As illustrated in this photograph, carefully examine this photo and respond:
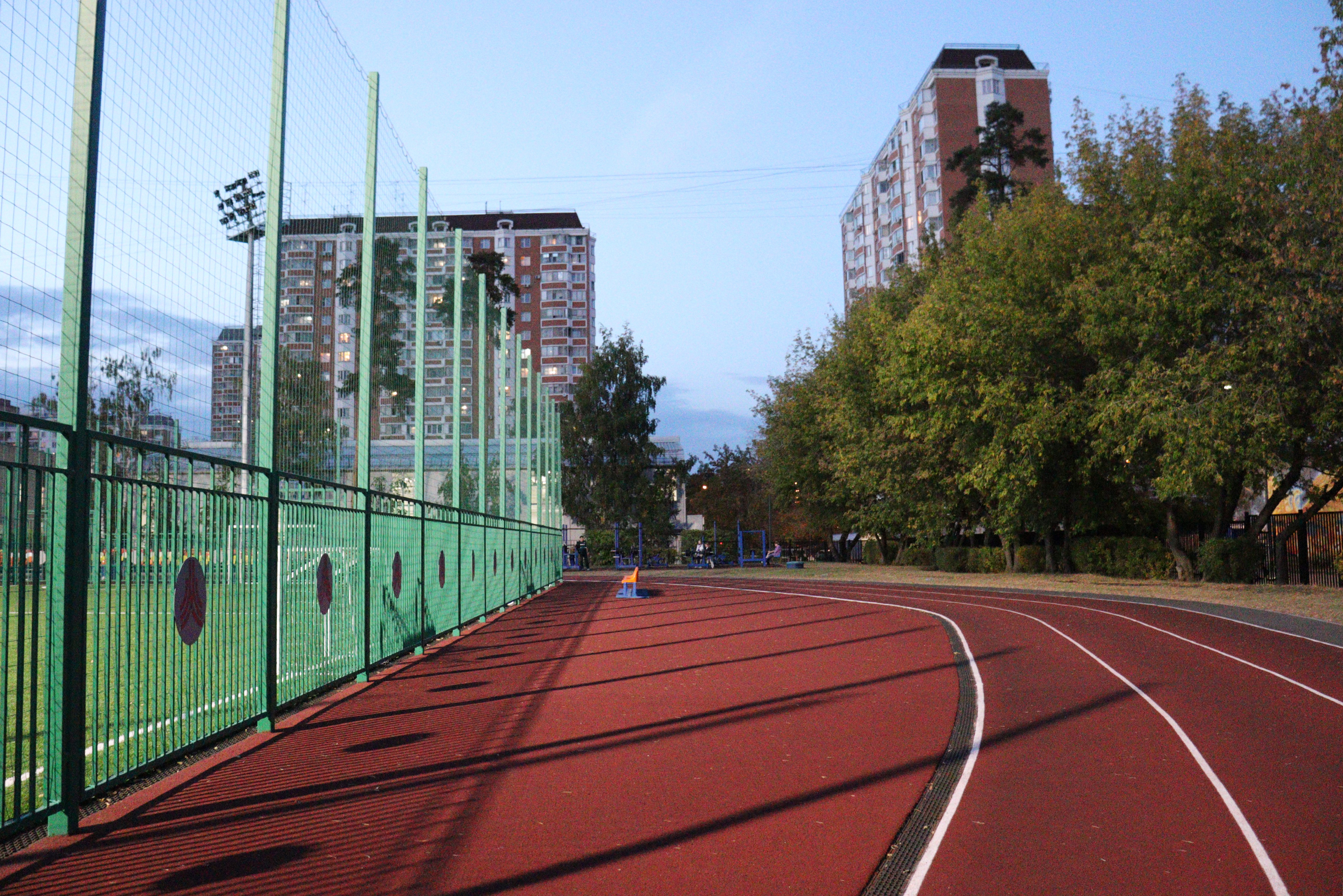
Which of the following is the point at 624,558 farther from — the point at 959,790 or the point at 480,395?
the point at 959,790

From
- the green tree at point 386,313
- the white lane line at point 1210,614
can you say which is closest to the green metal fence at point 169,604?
the green tree at point 386,313

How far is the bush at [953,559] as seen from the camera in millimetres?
43406

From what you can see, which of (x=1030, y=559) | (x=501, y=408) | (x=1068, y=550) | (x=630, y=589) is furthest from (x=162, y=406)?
(x=1030, y=559)

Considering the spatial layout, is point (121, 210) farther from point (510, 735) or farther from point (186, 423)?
point (510, 735)

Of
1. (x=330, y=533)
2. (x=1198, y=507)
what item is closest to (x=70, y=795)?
(x=330, y=533)

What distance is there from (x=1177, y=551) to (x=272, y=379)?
29088 millimetres

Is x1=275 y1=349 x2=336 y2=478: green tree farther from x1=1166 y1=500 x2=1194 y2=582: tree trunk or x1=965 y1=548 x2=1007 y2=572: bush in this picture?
x1=965 y1=548 x2=1007 y2=572: bush

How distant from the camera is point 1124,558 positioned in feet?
113

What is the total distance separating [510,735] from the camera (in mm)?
8609

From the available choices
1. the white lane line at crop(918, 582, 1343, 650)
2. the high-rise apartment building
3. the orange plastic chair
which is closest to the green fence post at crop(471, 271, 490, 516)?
the orange plastic chair

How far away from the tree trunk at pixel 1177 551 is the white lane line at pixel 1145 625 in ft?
21.5

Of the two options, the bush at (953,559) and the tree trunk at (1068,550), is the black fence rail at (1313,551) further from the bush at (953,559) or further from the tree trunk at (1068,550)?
the bush at (953,559)

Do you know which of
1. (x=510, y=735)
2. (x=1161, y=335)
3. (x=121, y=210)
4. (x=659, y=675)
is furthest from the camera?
(x=1161, y=335)

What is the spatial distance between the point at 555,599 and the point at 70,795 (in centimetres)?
2247
